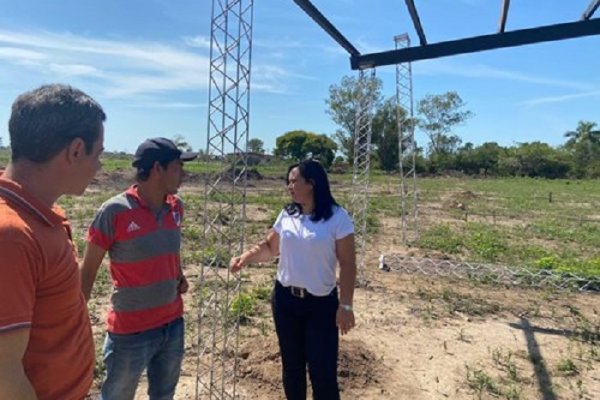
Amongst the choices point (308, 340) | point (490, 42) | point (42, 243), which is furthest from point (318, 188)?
point (490, 42)

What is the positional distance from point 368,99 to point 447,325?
4.23m

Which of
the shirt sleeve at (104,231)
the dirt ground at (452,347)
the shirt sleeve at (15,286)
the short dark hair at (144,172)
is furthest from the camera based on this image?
the dirt ground at (452,347)

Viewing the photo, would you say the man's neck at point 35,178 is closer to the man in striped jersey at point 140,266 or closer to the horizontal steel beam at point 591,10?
the man in striped jersey at point 140,266

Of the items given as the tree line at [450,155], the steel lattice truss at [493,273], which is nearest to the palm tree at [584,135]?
the tree line at [450,155]

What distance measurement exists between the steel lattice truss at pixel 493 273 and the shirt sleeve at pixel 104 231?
22.6 ft

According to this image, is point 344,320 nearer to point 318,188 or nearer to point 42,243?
point 318,188

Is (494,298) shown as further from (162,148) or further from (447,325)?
(162,148)

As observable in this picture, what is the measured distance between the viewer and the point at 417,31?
5.77 metres

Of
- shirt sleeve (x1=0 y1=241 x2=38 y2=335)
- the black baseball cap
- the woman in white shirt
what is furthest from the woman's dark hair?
shirt sleeve (x1=0 y1=241 x2=38 y2=335)

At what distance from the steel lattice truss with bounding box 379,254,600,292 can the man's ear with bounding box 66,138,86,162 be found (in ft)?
25.5

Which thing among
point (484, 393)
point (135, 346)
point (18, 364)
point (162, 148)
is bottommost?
point (484, 393)

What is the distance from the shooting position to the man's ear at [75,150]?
1372 millimetres

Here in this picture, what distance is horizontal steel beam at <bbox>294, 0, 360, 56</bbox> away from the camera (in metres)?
4.76

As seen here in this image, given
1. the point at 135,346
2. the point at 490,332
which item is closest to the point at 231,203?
the point at 135,346
